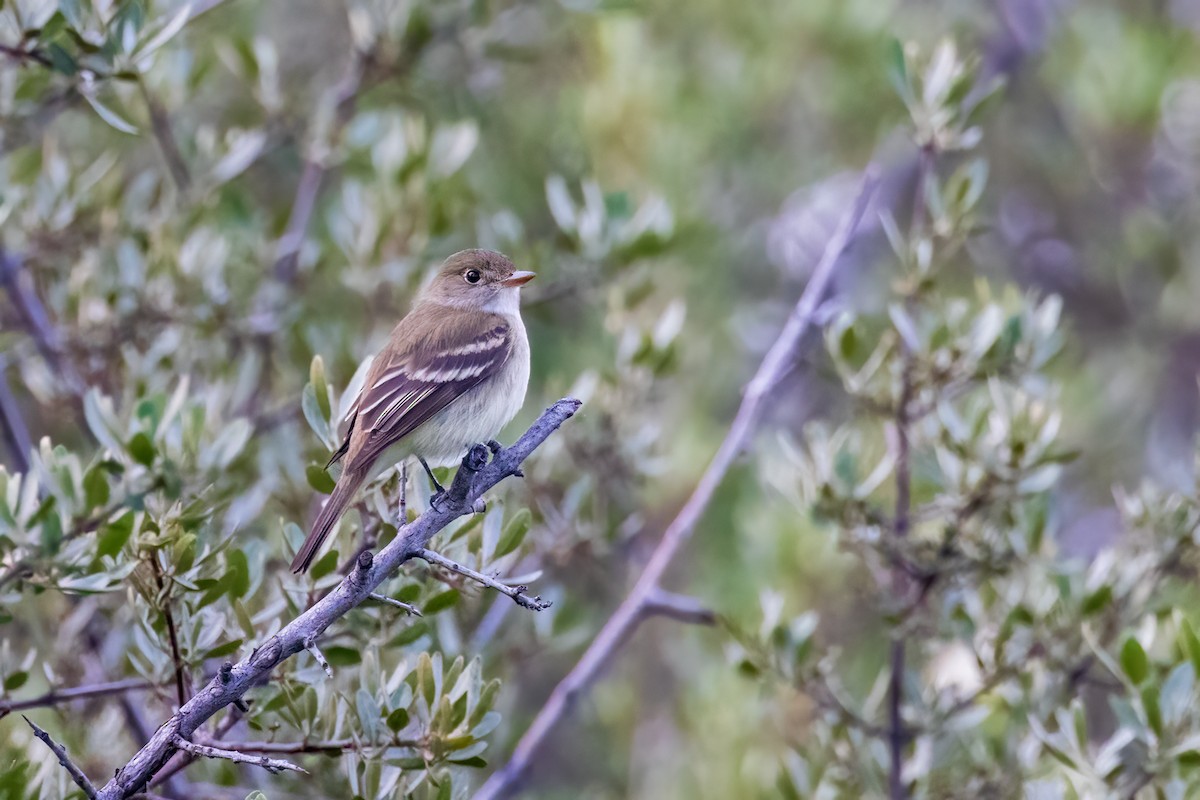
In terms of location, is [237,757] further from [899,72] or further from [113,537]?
[899,72]

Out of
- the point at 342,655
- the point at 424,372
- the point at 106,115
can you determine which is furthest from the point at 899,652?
the point at 106,115

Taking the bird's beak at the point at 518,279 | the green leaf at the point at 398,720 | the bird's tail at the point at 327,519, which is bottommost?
the bird's beak at the point at 518,279

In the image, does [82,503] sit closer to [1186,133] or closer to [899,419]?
[899,419]

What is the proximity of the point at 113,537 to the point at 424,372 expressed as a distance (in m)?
1.65

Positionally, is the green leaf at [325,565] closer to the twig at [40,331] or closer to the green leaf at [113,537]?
the green leaf at [113,537]

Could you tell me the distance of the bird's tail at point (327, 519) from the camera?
124 inches

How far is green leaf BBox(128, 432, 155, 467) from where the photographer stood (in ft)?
9.98

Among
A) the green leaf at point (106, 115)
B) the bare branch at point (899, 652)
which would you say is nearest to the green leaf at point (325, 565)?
the green leaf at point (106, 115)

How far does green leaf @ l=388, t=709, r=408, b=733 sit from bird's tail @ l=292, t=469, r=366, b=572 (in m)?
0.48

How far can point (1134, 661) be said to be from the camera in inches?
133

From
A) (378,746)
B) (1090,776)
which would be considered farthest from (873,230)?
(378,746)

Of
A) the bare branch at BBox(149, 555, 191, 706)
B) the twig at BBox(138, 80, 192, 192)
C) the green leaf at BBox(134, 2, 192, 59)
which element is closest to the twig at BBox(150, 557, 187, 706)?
the bare branch at BBox(149, 555, 191, 706)

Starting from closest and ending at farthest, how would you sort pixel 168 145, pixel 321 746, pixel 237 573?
pixel 321 746 < pixel 237 573 < pixel 168 145

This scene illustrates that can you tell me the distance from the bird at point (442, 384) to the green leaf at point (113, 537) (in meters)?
0.68
